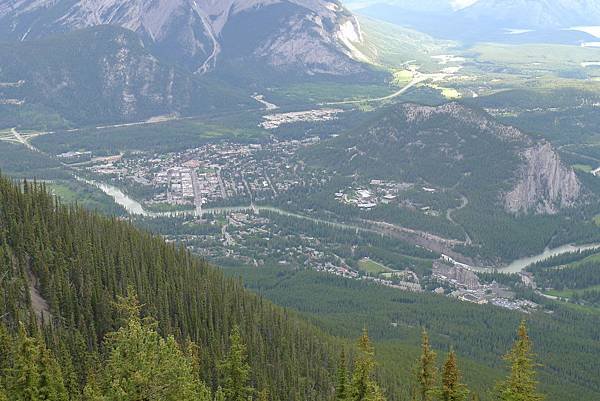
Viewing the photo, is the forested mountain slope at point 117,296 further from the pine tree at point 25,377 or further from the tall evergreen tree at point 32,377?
the pine tree at point 25,377

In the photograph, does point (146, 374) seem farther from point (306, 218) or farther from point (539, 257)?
point (306, 218)

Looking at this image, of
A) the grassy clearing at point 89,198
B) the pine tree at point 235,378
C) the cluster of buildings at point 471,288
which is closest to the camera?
the pine tree at point 235,378

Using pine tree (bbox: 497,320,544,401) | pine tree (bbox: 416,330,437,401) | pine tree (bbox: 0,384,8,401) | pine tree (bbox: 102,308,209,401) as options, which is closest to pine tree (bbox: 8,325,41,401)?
pine tree (bbox: 0,384,8,401)

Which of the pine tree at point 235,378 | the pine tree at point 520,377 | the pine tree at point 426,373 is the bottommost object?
the pine tree at point 235,378

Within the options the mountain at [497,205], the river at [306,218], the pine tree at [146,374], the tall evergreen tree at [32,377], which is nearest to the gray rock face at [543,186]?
the mountain at [497,205]

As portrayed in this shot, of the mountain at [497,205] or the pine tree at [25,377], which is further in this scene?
the mountain at [497,205]

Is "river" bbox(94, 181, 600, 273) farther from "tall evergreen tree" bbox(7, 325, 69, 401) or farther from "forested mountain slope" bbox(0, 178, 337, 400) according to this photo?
"tall evergreen tree" bbox(7, 325, 69, 401)

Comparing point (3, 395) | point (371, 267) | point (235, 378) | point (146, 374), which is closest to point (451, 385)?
point (146, 374)

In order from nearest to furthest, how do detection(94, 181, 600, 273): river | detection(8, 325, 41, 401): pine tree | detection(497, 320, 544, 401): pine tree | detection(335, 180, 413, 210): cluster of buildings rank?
detection(497, 320, 544, 401): pine tree < detection(8, 325, 41, 401): pine tree < detection(94, 181, 600, 273): river < detection(335, 180, 413, 210): cluster of buildings
